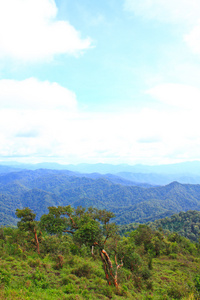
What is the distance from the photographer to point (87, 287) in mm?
14336

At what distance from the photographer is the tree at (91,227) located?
13.9 meters

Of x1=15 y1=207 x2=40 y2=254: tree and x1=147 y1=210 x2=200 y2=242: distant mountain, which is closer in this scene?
x1=15 y1=207 x2=40 y2=254: tree

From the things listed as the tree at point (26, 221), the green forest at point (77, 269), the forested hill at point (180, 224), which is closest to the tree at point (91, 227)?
the green forest at point (77, 269)

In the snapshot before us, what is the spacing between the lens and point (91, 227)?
13.6 meters

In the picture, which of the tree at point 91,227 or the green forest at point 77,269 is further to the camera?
the tree at point 91,227


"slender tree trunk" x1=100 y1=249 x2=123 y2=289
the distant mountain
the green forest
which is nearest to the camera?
the green forest

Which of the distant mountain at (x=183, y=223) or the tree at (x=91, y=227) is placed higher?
the tree at (x=91, y=227)

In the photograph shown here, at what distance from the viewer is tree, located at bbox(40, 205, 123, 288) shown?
13.9 m

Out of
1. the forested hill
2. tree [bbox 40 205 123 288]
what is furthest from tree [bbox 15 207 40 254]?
the forested hill

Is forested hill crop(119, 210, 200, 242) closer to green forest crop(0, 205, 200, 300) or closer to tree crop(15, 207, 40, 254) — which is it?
green forest crop(0, 205, 200, 300)

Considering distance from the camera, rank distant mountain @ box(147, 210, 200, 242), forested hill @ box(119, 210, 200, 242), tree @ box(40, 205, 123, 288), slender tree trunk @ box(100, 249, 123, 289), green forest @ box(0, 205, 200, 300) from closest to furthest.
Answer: green forest @ box(0, 205, 200, 300), tree @ box(40, 205, 123, 288), slender tree trunk @ box(100, 249, 123, 289), distant mountain @ box(147, 210, 200, 242), forested hill @ box(119, 210, 200, 242)

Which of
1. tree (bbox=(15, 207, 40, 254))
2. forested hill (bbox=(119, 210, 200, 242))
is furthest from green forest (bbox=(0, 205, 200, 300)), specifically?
forested hill (bbox=(119, 210, 200, 242))

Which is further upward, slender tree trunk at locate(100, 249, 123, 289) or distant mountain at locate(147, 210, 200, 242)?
slender tree trunk at locate(100, 249, 123, 289)

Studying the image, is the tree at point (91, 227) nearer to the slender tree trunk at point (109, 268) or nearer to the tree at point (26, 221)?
the slender tree trunk at point (109, 268)
